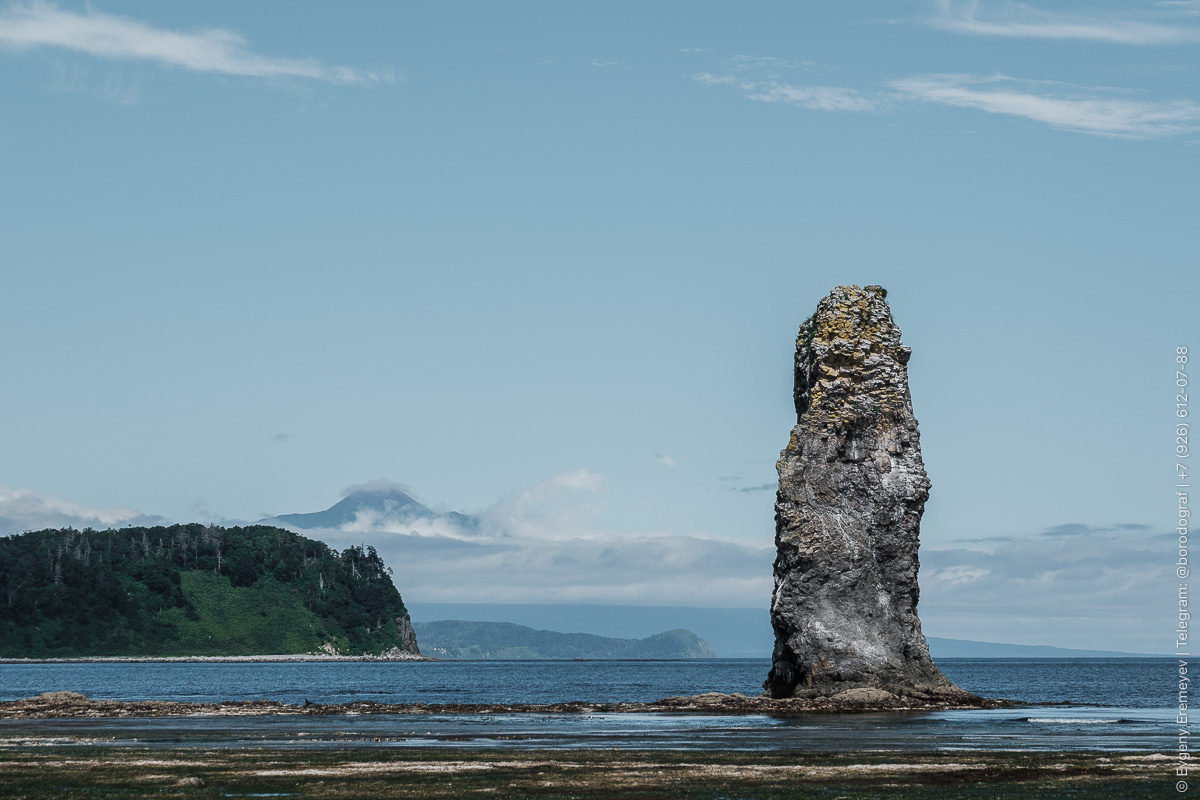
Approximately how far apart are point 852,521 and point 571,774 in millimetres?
46509

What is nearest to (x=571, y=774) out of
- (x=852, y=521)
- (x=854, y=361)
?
(x=852, y=521)

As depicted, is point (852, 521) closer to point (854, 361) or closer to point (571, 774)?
point (854, 361)

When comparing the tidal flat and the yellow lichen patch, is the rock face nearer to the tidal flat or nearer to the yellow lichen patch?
the yellow lichen patch

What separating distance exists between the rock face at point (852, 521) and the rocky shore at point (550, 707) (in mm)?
1268

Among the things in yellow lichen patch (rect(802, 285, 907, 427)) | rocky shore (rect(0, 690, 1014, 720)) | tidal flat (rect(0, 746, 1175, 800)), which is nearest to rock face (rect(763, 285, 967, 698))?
yellow lichen patch (rect(802, 285, 907, 427))

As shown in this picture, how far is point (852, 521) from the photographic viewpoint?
281ft

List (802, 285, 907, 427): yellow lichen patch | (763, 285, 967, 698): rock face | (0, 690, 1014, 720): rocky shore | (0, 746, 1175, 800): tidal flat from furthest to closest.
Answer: (802, 285, 907, 427): yellow lichen patch, (763, 285, 967, 698): rock face, (0, 690, 1014, 720): rocky shore, (0, 746, 1175, 800): tidal flat

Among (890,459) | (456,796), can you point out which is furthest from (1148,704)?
(456,796)

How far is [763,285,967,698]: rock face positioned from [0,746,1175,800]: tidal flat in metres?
32.2

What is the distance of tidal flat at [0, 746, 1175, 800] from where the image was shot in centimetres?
3788

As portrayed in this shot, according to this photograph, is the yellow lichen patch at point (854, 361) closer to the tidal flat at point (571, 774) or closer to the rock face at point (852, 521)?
the rock face at point (852, 521)

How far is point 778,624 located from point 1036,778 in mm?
43849

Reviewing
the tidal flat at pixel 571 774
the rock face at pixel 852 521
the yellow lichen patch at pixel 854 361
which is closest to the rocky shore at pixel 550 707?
the rock face at pixel 852 521

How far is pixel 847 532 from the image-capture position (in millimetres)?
84875
